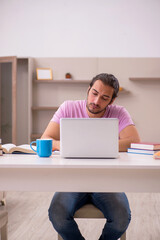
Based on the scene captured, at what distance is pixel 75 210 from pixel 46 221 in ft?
3.80

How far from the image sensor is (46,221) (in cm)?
268

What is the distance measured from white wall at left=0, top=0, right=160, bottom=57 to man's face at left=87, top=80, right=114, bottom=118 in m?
3.03

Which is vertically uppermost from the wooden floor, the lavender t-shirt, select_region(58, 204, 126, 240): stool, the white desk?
the lavender t-shirt

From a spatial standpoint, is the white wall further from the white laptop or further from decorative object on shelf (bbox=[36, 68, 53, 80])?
the white laptop

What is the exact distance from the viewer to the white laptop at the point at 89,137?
1386 millimetres

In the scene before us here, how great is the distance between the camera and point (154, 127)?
492 cm

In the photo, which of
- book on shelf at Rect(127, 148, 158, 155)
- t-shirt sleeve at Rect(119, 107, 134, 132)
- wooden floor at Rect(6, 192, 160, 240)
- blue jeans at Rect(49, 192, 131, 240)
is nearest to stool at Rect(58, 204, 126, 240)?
blue jeans at Rect(49, 192, 131, 240)

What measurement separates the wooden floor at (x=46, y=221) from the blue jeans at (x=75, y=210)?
0.80 metres

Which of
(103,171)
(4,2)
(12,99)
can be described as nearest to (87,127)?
(103,171)

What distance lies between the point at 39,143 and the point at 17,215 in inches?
62.3

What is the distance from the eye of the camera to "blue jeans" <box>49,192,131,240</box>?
1572 millimetres

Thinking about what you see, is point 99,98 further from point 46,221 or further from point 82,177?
point 46,221

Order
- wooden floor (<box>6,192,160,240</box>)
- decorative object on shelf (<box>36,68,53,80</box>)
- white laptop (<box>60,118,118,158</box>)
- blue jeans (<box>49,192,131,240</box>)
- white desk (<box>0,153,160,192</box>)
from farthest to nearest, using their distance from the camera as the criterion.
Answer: decorative object on shelf (<box>36,68,53,80</box>)
wooden floor (<box>6,192,160,240</box>)
blue jeans (<box>49,192,131,240</box>)
white laptop (<box>60,118,118,158</box>)
white desk (<box>0,153,160,192</box>)

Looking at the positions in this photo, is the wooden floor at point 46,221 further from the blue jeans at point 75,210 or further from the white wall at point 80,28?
the white wall at point 80,28
